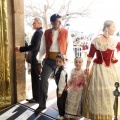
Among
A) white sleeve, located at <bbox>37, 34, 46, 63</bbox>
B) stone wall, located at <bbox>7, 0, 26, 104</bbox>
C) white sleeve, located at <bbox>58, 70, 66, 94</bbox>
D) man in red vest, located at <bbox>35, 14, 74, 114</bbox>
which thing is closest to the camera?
white sleeve, located at <bbox>58, 70, 66, 94</bbox>

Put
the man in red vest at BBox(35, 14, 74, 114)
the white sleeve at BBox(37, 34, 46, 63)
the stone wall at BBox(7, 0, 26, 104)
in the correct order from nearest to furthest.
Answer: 1. the man in red vest at BBox(35, 14, 74, 114)
2. the white sleeve at BBox(37, 34, 46, 63)
3. the stone wall at BBox(7, 0, 26, 104)

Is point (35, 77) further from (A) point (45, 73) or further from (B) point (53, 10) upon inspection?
(B) point (53, 10)

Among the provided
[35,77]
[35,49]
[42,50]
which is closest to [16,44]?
[35,49]

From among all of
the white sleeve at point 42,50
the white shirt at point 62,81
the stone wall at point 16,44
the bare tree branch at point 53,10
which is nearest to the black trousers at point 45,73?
the white sleeve at point 42,50

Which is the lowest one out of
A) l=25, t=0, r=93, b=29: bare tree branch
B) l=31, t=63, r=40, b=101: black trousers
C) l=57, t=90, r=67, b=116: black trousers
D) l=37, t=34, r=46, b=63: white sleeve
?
l=57, t=90, r=67, b=116: black trousers

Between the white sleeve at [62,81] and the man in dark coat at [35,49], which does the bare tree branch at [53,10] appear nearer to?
the man in dark coat at [35,49]

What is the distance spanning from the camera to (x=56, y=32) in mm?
3111

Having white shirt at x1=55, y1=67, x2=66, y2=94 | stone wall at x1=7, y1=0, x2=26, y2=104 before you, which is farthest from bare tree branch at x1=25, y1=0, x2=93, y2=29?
white shirt at x1=55, y1=67, x2=66, y2=94

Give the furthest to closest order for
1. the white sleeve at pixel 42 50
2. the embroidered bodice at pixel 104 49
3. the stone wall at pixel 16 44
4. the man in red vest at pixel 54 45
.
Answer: the stone wall at pixel 16 44
the white sleeve at pixel 42 50
the man in red vest at pixel 54 45
the embroidered bodice at pixel 104 49

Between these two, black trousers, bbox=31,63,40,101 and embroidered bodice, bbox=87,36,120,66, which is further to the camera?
black trousers, bbox=31,63,40,101

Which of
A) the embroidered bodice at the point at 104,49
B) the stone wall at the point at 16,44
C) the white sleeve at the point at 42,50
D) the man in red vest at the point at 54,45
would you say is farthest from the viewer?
the stone wall at the point at 16,44

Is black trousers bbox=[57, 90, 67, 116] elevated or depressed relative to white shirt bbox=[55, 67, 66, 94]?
depressed

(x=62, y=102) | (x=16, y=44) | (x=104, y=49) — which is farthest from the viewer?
(x=16, y=44)

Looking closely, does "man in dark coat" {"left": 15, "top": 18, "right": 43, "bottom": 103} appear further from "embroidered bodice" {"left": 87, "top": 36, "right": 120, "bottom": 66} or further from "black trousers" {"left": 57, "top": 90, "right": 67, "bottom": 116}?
"embroidered bodice" {"left": 87, "top": 36, "right": 120, "bottom": 66}
